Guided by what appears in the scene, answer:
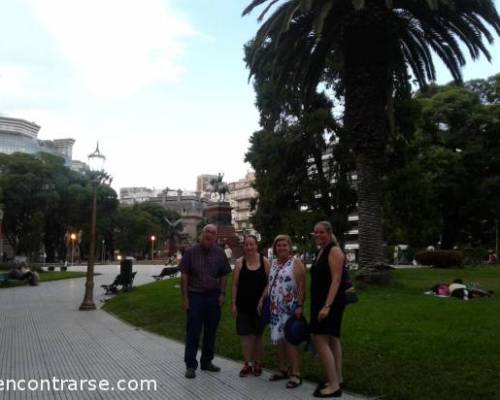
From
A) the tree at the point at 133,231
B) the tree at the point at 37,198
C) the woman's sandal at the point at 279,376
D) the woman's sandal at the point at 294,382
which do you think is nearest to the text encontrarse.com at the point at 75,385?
the woman's sandal at the point at 279,376

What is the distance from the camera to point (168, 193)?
646ft

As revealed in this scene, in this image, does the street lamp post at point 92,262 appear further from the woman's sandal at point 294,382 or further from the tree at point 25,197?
the tree at point 25,197

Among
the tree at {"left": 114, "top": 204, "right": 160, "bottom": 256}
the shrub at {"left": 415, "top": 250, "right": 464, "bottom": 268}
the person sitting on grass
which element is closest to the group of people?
the person sitting on grass

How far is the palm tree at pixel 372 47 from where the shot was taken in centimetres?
1597

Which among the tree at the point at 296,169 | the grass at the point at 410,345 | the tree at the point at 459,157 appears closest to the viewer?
the grass at the point at 410,345

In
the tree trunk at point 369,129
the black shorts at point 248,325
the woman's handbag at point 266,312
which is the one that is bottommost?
the black shorts at point 248,325

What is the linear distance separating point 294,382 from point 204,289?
1562mm

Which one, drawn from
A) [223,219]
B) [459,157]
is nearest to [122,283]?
[459,157]

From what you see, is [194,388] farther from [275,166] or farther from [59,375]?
[275,166]

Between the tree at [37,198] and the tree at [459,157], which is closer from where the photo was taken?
the tree at [459,157]

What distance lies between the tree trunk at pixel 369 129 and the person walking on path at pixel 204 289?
10552 millimetres

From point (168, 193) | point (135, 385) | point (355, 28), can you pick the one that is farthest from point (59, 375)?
point (168, 193)

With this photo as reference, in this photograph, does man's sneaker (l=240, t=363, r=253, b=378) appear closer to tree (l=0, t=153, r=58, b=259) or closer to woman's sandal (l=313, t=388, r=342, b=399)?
woman's sandal (l=313, t=388, r=342, b=399)

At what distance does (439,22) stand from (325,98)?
11895 mm
